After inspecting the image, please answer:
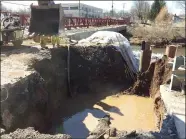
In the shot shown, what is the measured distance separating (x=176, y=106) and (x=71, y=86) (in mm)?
6938

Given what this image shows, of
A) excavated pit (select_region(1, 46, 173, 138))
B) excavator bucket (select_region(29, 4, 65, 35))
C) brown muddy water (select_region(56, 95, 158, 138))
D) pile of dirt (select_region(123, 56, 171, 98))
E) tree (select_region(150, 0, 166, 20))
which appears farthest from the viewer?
tree (select_region(150, 0, 166, 20))

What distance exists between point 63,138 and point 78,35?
14.0 m

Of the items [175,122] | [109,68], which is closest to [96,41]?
[109,68]

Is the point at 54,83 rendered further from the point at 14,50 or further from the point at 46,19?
the point at 46,19

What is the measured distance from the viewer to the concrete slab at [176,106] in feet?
18.8

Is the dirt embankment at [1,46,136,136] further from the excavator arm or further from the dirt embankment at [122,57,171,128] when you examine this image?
the excavator arm

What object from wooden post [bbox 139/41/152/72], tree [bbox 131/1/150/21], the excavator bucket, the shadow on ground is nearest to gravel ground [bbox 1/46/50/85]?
the shadow on ground

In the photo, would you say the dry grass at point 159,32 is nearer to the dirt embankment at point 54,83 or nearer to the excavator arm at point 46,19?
the dirt embankment at point 54,83

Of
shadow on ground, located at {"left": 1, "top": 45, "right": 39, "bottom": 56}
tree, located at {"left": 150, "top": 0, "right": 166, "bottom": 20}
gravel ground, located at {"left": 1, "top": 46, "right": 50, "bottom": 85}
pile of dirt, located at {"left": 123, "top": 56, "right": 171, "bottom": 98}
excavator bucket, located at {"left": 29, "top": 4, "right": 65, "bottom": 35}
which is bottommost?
pile of dirt, located at {"left": 123, "top": 56, "right": 171, "bottom": 98}

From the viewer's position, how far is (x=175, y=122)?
593 centimetres

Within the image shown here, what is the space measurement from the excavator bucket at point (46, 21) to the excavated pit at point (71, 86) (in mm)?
2051

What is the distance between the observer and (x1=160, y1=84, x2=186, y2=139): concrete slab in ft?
18.8

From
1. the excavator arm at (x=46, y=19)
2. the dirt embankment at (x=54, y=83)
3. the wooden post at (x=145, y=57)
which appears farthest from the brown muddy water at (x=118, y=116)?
the excavator arm at (x=46, y=19)

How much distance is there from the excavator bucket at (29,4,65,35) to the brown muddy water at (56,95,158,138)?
16.9 feet
